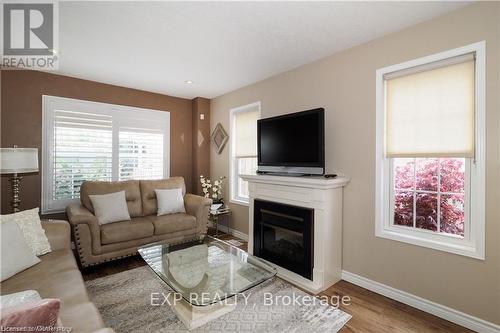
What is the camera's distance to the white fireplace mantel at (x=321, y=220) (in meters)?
2.50

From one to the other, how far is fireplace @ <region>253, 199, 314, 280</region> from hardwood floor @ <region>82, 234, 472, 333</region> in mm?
413

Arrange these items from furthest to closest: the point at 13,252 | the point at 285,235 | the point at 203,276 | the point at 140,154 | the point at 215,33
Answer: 1. the point at 140,154
2. the point at 285,235
3. the point at 215,33
4. the point at 203,276
5. the point at 13,252

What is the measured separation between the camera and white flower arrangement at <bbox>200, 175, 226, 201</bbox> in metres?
4.46

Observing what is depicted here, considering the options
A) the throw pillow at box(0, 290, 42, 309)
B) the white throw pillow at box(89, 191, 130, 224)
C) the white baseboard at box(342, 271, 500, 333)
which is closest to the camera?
the throw pillow at box(0, 290, 42, 309)

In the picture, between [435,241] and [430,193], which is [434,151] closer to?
[430,193]

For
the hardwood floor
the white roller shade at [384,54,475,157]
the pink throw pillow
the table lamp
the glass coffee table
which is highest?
the white roller shade at [384,54,475,157]

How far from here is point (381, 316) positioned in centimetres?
207

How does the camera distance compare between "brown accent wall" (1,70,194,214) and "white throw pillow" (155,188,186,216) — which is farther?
"white throw pillow" (155,188,186,216)

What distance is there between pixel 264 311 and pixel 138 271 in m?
1.61

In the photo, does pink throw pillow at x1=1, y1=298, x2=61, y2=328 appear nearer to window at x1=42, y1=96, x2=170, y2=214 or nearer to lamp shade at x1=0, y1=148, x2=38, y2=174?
lamp shade at x1=0, y1=148, x2=38, y2=174

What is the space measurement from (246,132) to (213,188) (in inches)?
47.9

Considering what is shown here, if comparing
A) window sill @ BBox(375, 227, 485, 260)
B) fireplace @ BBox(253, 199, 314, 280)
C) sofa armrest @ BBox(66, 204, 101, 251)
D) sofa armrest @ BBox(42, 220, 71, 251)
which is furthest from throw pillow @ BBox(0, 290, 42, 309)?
window sill @ BBox(375, 227, 485, 260)

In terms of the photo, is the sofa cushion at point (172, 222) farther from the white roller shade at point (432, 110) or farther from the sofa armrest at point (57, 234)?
the white roller shade at point (432, 110)

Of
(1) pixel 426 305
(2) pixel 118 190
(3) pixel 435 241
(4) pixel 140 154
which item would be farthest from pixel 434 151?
(4) pixel 140 154
